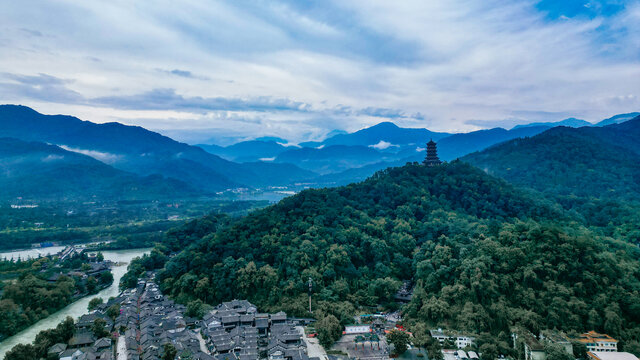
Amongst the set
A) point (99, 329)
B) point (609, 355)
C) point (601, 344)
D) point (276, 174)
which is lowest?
point (99, 329)

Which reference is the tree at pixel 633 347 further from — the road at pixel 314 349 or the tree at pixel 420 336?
the road at pixel 314 349

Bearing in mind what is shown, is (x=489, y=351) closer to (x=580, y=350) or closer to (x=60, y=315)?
(x=580, y=350)

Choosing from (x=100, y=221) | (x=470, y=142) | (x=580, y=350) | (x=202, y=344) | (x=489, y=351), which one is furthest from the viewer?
(x=470, y=142)

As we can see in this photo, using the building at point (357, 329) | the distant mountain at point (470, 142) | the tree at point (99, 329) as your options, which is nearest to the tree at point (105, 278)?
the tree at point (99, 329)

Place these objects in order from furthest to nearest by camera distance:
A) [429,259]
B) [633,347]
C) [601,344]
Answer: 1. [429,259]
2. [601,344]
3. [633,347]

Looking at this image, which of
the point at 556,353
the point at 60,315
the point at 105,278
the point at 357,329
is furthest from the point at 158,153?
the point at 556,353

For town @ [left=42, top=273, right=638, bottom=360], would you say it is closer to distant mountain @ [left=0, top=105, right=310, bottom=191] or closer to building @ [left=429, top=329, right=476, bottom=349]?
building @ [left=429, top=329, right=476, bottom=349]

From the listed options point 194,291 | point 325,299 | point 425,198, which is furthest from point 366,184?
point 194,291

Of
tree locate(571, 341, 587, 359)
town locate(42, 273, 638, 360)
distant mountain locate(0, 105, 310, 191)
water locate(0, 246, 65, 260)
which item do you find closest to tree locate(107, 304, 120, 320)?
town locate(42, 273, 638, 360)
